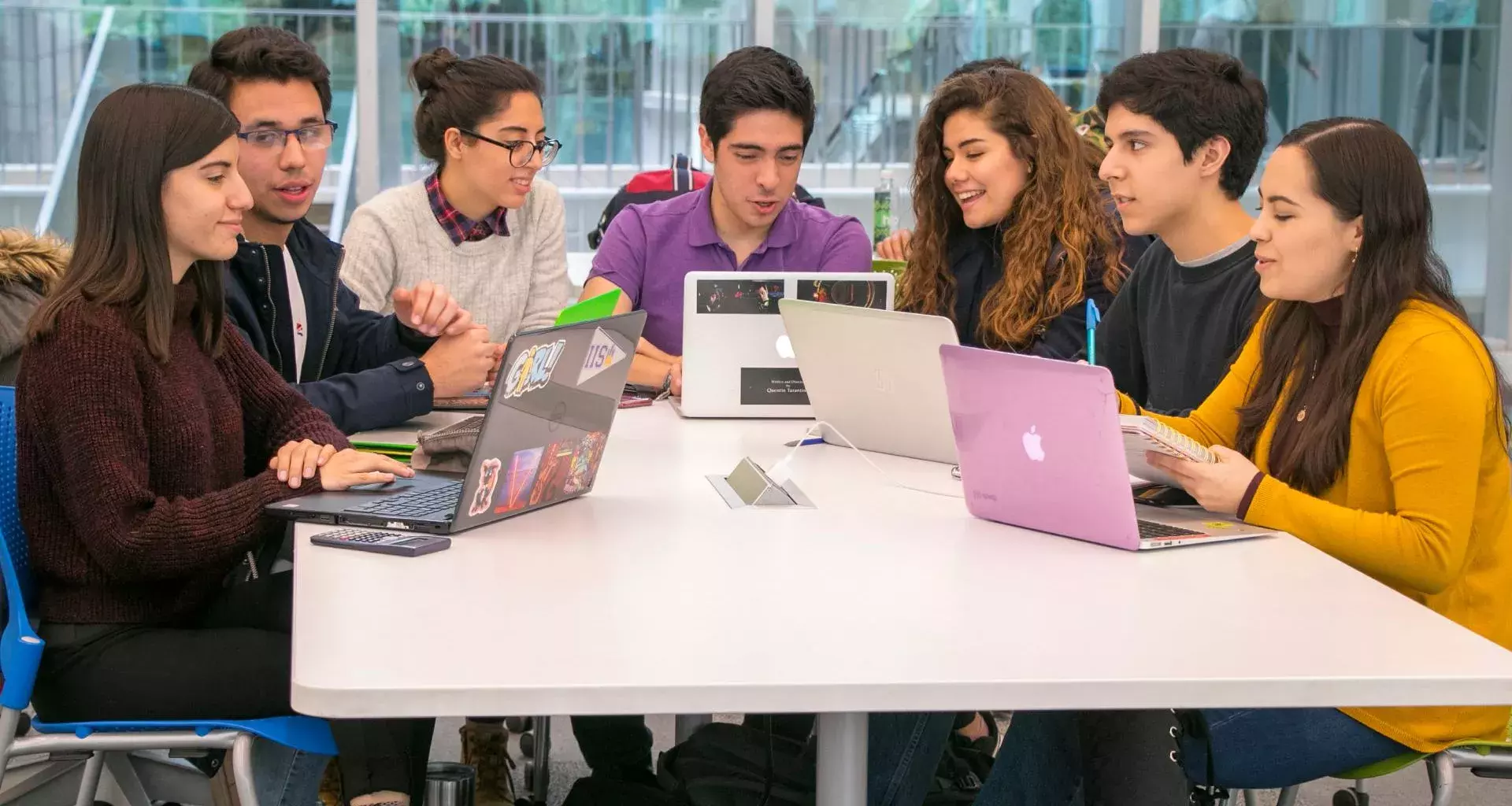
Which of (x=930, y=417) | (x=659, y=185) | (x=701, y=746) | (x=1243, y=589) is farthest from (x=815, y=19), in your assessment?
(x=1243, y=589)

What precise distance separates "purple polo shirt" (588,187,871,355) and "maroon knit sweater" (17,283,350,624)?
128 cm

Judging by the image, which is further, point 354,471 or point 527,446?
point 354,471

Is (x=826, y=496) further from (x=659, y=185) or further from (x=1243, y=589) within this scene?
(x=659, y=185)

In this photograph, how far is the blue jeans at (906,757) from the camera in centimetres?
180

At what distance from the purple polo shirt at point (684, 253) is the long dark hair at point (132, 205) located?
1278 millimetres

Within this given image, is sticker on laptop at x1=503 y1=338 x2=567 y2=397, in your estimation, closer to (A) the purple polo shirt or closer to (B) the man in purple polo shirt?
(B) the man in purple polo shirt

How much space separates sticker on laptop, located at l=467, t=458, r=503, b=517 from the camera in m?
1.58

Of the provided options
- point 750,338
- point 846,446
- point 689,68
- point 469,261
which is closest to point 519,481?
point 846,446

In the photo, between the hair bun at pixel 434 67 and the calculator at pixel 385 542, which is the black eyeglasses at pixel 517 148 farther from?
the calculator at pixel 385 542

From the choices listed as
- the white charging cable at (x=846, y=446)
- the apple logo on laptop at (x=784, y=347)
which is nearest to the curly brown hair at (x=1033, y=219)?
the apple logo on laptop at (x=784, y=347)

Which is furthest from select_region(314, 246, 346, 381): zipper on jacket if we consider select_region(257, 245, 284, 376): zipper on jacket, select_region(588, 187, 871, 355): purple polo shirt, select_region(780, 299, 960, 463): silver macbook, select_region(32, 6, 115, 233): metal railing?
select_region(32, 6, 115, 233): metal railing

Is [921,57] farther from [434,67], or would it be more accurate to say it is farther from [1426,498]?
[1426,498]

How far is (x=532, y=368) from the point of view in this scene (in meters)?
1.60

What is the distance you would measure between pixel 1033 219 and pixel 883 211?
191 cm
